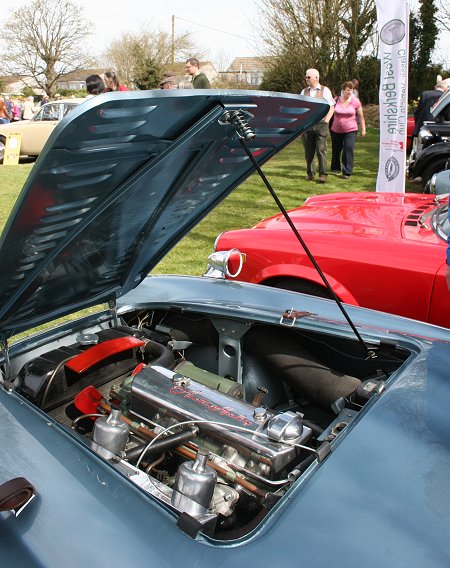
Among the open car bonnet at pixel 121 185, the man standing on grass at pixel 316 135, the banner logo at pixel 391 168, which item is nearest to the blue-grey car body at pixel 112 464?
the open car bonnet at pixel 121 185

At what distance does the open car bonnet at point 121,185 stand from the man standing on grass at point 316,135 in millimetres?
6625

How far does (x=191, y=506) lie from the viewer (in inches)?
52.0

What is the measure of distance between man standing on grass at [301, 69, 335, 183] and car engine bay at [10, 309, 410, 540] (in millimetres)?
6565

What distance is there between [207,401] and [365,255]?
5.75 feet

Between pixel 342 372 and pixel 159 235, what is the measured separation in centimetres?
97

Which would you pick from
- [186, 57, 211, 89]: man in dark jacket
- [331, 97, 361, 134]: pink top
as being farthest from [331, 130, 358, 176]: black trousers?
[186, 57, 211, 89]: man in dark jacket

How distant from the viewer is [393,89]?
7.03 m

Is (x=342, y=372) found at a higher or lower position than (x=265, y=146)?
lower

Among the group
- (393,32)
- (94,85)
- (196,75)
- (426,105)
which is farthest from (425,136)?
(94,85)

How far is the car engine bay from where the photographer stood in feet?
4.78

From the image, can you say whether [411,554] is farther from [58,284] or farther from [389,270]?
[389,270]

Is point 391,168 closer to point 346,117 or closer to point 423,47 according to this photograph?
point 346,117

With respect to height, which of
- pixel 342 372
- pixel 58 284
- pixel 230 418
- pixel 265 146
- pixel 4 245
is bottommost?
pixel 342 372

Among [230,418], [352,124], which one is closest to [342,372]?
[230,418]
